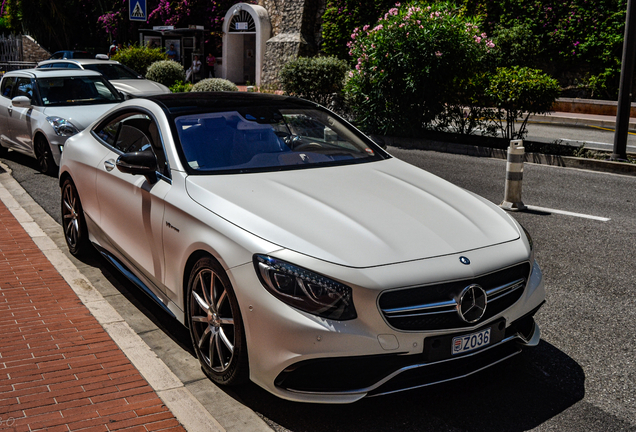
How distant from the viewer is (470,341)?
3299 millimetres

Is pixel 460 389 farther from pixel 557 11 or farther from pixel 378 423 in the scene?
pixel 557 11

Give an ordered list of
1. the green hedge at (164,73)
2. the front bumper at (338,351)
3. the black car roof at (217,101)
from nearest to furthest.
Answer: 1. the front bumper at (338,351)
2. the black car roof at (217,101)
3. the green hedge at (164,73)

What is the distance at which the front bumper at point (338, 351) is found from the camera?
309 centimetres

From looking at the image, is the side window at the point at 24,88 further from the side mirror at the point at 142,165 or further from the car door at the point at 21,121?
the side mirror at the point at 142,165

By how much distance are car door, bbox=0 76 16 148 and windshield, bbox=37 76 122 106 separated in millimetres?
858

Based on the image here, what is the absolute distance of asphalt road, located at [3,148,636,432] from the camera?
3414 mm

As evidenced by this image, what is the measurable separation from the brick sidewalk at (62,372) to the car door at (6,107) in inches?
274

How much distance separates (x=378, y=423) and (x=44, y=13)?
47.5 meters

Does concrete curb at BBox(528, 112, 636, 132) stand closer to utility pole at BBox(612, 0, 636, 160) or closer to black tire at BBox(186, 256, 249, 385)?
utility pole at BBox(612, 0, 636, 160)

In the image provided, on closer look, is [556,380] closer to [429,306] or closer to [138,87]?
[429,306]

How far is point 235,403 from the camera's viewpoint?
11.7 ft

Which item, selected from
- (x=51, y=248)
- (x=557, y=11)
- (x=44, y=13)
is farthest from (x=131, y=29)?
(x=51, y=248)

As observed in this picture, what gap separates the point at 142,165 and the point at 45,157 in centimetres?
675

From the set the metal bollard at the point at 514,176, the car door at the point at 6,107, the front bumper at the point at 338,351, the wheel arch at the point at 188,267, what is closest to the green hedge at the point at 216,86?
the car door at the point at 6,107
